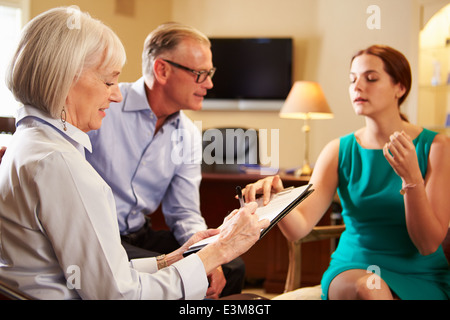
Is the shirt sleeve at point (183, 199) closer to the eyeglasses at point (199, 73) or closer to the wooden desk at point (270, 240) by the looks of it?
the eyeglasses at point (199, 73)

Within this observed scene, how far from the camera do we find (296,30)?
5883 millimetres

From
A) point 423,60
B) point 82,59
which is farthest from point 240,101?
point 82,59

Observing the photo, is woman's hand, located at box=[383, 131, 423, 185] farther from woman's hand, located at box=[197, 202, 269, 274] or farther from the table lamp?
the table lamp

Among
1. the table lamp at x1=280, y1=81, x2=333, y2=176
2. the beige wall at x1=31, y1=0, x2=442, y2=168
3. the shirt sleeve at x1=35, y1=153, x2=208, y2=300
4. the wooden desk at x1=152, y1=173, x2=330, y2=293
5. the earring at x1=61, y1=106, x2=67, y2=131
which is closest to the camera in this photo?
the shirt sleeve at x1=35, y1=153, x2=208, y2=300

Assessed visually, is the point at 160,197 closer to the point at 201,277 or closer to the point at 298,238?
the point at 298,238

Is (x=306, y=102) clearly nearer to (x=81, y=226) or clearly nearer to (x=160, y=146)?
Result: (x=160, y=146)

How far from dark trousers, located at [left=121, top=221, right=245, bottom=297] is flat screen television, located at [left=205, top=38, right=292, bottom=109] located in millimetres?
4222

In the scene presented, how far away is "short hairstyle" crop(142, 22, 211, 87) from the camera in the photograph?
6.59 feet

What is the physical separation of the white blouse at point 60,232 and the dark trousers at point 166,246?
0.86 m

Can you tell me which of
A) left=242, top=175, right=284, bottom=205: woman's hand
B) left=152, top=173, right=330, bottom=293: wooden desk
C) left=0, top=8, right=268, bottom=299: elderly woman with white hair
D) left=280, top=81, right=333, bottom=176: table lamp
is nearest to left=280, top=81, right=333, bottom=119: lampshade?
left=280, top=81, right=333, bottom=176: table lamp

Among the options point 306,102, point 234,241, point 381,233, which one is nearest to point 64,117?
point 234,241

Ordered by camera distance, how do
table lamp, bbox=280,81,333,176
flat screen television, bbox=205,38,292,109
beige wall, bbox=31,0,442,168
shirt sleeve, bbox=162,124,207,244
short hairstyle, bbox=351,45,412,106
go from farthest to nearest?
flat screen television, bbox=205,38,292,109, beige wall, bbox=31,0,442,168, table lamp, bbox=280,81,333,176, shirt sleeve, bbox=162,124,207,244, short hairstyle, bbox=351,45,412,106

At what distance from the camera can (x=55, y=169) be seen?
2.86 ft
